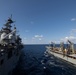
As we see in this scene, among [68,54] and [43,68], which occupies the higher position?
[68,54]

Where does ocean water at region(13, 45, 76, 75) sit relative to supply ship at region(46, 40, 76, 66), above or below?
below

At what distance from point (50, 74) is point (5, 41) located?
79.0 feet

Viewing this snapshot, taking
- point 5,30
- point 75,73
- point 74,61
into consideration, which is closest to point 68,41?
point 74,61

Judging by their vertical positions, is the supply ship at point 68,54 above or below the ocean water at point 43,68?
above

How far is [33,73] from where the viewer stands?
48062 millimetres

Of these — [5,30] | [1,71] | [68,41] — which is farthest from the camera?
[68,41]

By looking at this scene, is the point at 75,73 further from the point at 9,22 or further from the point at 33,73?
the point at 9,22

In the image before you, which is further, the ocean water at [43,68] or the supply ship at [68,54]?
the supply ship at [68,54]

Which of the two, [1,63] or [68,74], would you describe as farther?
[68,74]

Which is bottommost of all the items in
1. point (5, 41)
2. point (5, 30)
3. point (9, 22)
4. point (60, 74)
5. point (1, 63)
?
point (60, 74)

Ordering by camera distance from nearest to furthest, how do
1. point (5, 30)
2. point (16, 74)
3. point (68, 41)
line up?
point (16, 74) → point (5, 30) → point (68, 41)

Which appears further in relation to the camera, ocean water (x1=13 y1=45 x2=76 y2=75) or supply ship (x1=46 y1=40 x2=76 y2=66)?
supply ship (x1=46 y1=40 x2=76 y2=66)

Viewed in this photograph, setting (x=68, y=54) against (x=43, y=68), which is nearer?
(x=43, y=68)

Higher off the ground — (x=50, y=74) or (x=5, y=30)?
(x=5, y=30)
